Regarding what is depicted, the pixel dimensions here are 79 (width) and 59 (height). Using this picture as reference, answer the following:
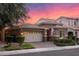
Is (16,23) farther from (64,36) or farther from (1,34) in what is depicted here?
(64,36)

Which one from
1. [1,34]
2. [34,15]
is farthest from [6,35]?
[34,15]

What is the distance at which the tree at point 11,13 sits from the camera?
997 centimetres

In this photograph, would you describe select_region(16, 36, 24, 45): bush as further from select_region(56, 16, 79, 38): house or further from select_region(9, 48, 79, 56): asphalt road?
select_region(56, 16, 79, 38): house

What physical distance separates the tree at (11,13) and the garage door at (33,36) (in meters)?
0.40

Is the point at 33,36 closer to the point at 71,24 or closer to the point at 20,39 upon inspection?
the point at 20,39

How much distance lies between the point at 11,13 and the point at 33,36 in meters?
0.69

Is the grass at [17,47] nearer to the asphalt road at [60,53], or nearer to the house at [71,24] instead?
the asphalt road at [60,53]

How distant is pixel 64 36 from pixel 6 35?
49.0 inches

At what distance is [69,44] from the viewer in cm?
1003

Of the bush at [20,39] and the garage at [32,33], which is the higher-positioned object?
the garage at [32,33]

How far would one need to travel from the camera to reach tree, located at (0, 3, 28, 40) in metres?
9.97

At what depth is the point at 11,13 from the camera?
10047 millimetres

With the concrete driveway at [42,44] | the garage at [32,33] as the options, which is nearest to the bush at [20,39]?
the garage at [32,33]

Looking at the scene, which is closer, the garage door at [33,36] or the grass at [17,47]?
the grass at [17,47]
